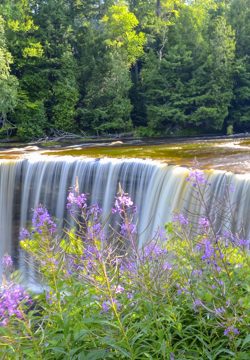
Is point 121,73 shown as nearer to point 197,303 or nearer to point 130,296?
point 130,296

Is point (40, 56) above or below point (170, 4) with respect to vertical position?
below

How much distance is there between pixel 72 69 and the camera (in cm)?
2472

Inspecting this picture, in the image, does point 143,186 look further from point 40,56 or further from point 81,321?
point 40,56

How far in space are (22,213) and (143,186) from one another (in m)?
3.65

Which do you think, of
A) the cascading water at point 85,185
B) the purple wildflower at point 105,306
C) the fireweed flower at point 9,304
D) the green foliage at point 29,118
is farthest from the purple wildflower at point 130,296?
the green foliage at point 29,118

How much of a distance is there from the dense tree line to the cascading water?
35.3ft

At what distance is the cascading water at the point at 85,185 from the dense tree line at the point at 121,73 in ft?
35.3

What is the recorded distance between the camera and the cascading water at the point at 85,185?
397 inches

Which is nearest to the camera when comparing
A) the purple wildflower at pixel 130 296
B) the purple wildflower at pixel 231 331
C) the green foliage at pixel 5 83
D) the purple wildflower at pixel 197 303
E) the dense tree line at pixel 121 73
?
the purple wildflower at pixel 231 331

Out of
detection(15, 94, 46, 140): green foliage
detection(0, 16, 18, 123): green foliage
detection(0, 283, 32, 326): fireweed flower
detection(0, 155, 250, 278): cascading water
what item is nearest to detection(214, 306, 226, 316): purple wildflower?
detection(0, 283, 32, 326): fireweed flower

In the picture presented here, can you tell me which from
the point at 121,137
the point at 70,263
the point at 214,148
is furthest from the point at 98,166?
the point at 121,137

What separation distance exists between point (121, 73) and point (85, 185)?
13.7 m

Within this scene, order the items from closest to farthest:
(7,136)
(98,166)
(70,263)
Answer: (70,263)
(98,166)
(7,136)

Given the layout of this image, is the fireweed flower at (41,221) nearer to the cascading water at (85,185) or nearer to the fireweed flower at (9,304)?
the fireweed flower at (9,304)
